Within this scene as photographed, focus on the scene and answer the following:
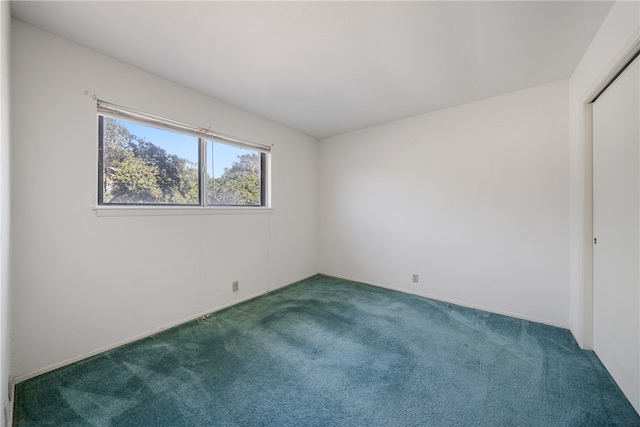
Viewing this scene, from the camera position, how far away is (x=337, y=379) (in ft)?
5.70

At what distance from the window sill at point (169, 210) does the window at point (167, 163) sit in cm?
9

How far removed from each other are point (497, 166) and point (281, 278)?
10.2 ft

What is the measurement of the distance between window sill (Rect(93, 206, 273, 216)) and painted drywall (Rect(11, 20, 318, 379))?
5cm

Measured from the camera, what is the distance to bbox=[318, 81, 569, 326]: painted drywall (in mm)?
2488

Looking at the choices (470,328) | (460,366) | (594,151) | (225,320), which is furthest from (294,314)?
(594,151)

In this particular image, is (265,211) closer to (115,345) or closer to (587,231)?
(115,345)

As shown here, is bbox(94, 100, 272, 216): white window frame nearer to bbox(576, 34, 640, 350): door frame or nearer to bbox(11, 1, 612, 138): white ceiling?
bbox(11, 1, 612, 138): white ceiling

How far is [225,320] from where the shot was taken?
261 centimetres

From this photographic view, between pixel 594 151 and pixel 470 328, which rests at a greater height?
pixel 594 151

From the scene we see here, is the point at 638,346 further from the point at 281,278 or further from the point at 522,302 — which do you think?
the point at 281,278

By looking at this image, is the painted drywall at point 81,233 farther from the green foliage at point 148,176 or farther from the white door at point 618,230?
the white door at point 618,230

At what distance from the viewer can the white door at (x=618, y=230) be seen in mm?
1475

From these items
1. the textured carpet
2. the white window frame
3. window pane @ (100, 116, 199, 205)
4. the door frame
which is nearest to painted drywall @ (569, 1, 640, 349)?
the door frame

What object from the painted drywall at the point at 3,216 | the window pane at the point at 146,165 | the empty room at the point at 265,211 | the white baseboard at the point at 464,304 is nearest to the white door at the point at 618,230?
the empty room at the point at 265,211
